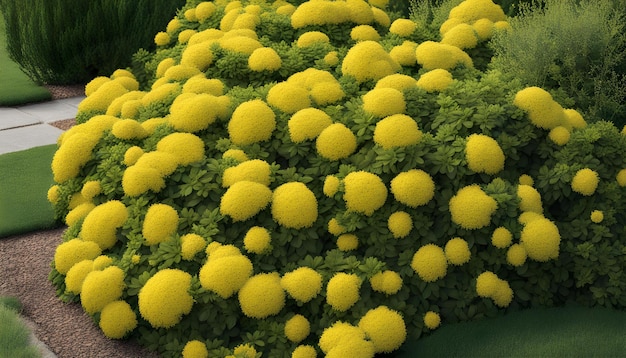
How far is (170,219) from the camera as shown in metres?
4.29

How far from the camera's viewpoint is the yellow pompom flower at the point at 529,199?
426 cm

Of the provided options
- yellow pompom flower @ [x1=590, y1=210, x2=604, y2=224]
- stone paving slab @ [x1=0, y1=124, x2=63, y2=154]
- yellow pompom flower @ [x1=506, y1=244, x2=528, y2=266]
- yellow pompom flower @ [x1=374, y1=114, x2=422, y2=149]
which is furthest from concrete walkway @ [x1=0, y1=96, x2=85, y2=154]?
yellow pompom flower @ [x1=590, y1=210, x2=604, y2=224]

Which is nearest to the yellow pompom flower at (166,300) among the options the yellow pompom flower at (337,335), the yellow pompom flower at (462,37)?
the yellow pompom flower at (337,335)

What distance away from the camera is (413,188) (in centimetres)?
411

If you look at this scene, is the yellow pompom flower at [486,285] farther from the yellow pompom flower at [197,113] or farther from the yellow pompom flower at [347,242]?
the yellow pompom flower at [197,113]

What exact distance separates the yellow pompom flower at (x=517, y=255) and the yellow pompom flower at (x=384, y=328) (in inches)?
29.1

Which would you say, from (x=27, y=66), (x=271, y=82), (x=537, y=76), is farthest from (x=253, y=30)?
(x=27, y=66)

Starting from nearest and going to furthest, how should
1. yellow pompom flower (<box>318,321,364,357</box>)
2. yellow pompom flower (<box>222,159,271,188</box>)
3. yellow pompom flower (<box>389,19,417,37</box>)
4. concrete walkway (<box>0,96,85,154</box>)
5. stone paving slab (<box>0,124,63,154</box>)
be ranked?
yellow pompom flower (<box>318,321,364,357</box>)
yellow pompom flower (<box>222,159,271,188</box>)
yellow pompom flower (<box>389,19,417,37</box>)
stone paving slab (<box>0,124,63,154</box>)
concrete walkway (<box>0,96,85,154</box>)

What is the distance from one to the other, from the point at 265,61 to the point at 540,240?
237 cm

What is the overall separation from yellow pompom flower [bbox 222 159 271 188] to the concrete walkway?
11.9 feet

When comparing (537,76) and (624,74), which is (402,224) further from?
(624,74)

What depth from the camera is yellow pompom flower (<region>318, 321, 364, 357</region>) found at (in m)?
3.76

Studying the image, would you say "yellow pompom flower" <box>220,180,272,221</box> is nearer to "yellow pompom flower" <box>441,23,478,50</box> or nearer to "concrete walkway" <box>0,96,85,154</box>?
"yellow pompom flower" <box>441,23,478,50</box>

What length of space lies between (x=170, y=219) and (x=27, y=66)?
6.27 metres
